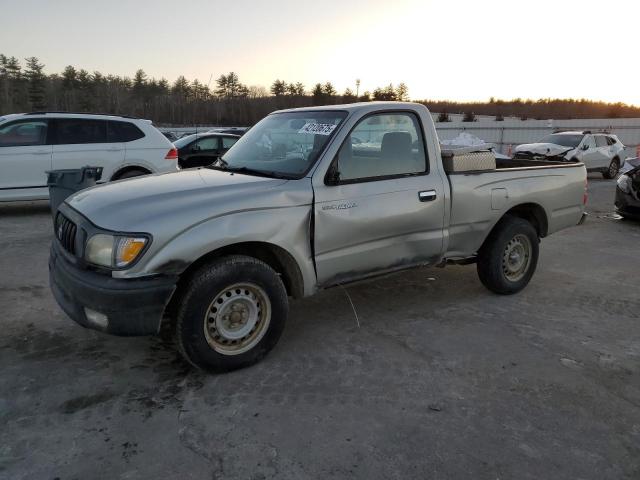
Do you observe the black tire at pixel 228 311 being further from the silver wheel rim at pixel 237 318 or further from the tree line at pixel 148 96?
the tree line at pixel 148 96

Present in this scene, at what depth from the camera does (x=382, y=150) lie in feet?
13.9

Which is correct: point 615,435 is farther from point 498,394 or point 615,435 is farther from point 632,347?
point 632,347

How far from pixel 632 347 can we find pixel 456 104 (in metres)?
93.2

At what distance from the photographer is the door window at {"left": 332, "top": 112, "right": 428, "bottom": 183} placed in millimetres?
3972

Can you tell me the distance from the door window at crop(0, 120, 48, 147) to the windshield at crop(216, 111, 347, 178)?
20.1 ft

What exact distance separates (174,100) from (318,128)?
8147 centimetres

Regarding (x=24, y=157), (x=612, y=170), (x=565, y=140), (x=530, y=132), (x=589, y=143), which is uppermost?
(x=530, y=132)

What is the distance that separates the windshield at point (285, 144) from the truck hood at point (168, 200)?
26 cm

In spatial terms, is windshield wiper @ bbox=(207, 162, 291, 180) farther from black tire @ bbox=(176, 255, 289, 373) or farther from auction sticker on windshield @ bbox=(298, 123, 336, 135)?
black tire @ bbox=(176, 255, 289, 373)

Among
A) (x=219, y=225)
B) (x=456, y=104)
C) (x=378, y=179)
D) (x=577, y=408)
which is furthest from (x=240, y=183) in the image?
(x=456, y=104)

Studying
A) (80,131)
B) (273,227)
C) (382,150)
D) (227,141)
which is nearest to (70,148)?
(80,131)

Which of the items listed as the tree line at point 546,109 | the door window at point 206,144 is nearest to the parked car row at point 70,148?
the door window at point 206,144

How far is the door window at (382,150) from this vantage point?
13.0ft

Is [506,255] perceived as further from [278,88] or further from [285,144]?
[278,88]
